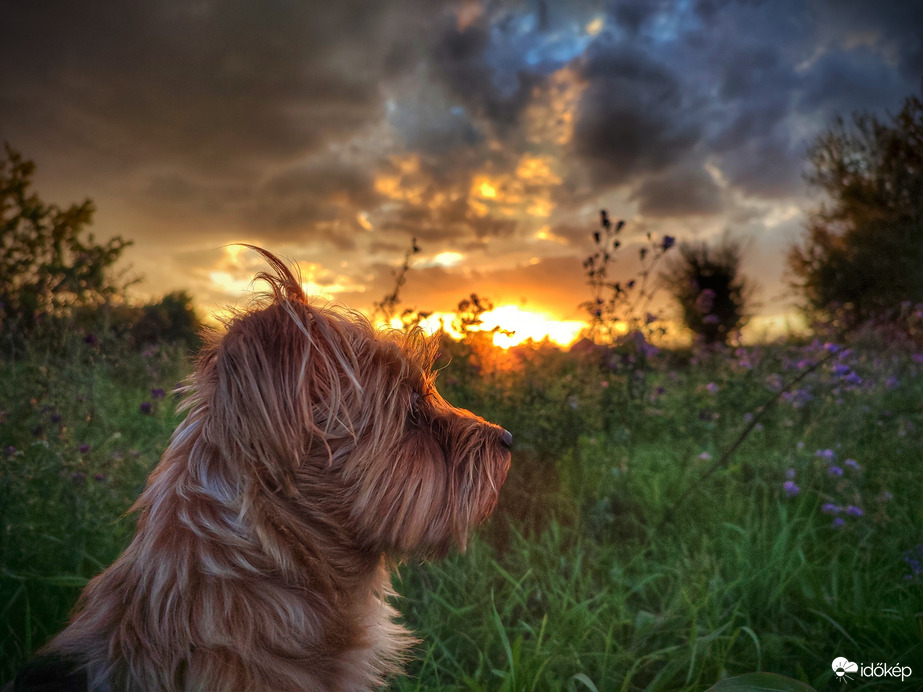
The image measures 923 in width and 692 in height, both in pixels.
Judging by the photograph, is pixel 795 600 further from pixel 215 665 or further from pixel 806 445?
pixel 215 665

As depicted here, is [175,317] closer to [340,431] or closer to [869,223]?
[340,431]

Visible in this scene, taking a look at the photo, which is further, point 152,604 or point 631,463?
point 631,463

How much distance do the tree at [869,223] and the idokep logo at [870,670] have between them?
55.5 feet

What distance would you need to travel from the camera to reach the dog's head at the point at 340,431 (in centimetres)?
163

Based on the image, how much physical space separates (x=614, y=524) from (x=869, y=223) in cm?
2139

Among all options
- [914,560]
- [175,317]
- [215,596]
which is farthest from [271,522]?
[175,317]

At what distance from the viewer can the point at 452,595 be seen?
343 centimetres

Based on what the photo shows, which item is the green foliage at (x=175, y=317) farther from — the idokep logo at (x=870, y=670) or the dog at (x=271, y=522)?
the idokep logo at (x=870, y=670)

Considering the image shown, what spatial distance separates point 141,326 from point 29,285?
10.5 feet

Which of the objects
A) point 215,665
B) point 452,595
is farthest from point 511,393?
point 215,665

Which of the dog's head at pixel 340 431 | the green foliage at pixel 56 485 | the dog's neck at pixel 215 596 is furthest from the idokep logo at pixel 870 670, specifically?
the green foliage at pixel 56 485

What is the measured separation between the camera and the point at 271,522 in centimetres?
170

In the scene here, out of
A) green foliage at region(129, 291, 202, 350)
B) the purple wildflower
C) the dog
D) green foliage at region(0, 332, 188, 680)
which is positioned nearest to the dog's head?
the dog

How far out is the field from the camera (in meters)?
2.81
